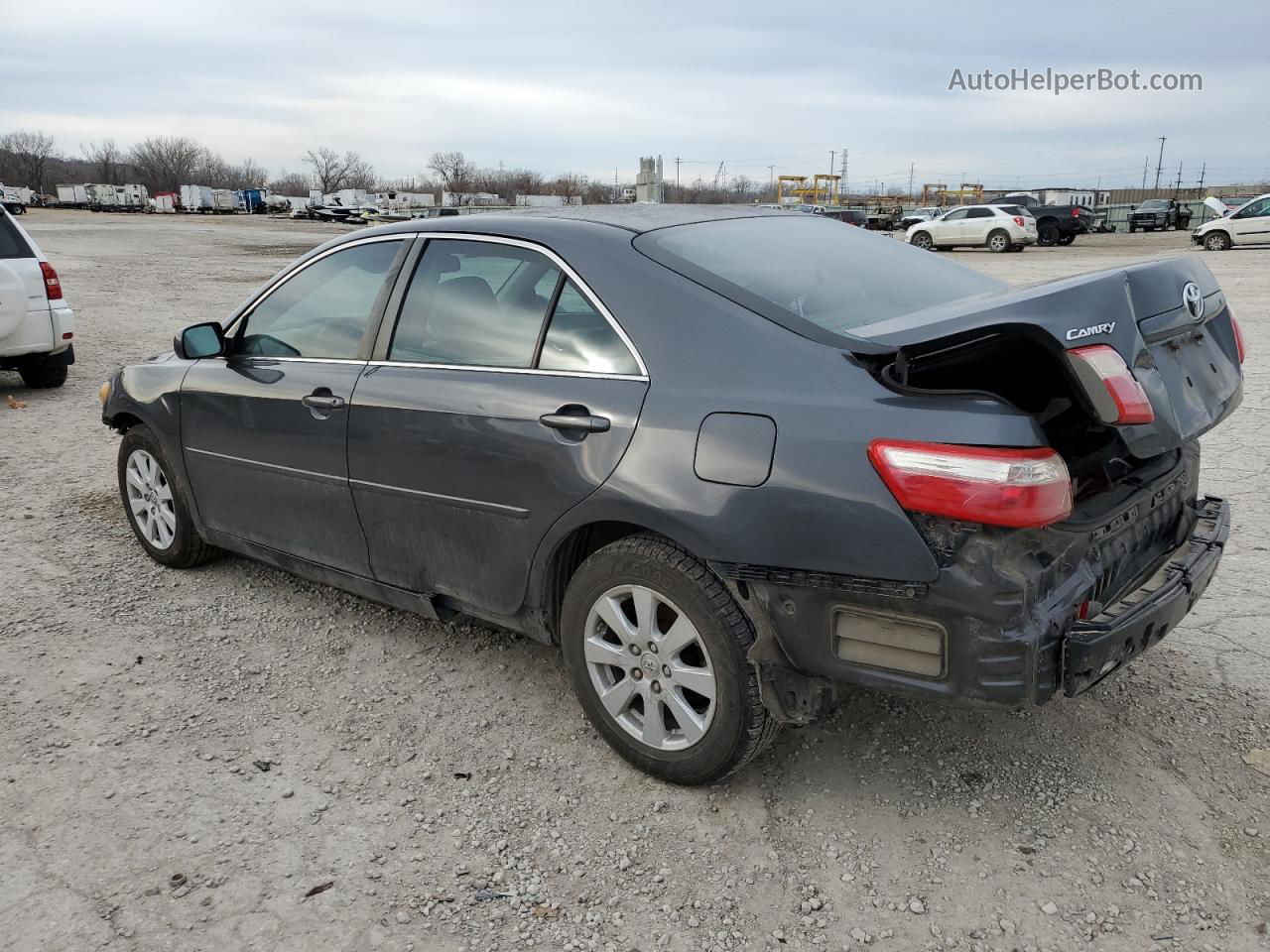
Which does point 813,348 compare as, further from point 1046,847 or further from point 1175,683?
point 1175,683

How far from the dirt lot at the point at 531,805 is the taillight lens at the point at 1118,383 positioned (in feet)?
3.86

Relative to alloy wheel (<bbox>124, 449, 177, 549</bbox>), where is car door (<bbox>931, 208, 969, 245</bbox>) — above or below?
above

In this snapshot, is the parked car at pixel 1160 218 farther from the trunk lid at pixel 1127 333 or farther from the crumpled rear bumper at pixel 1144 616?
the trunk lid at pixel 1127 333

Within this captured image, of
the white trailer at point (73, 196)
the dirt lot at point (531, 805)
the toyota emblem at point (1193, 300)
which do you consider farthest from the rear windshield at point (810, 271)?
the white trailer at point (73, 196)

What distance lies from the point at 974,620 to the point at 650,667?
940 mm

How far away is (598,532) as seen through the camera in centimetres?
304

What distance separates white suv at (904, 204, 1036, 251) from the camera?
101 feet

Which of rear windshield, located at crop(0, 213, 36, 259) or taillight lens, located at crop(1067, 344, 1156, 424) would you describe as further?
rear windshield, located at crop(0, 213, 36, 259)

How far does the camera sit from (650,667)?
2891mm

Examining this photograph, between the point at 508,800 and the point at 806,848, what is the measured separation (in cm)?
87

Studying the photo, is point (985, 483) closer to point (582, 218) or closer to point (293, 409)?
point (582, 218)

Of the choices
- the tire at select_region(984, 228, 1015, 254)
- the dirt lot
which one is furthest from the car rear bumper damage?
the tire at select_region(984, 228, 1015, 254)

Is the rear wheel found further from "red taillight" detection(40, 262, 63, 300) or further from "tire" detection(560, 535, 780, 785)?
"tire" detection(560, 535, 780, 785)

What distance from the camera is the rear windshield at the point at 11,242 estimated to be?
28.5 feet
